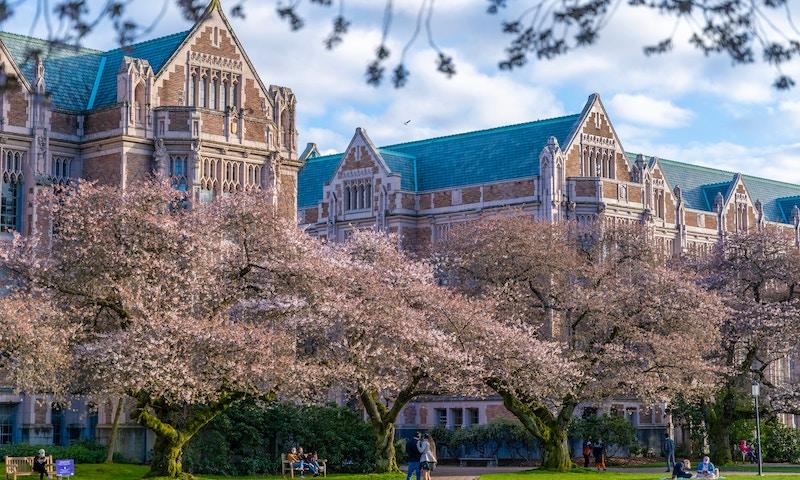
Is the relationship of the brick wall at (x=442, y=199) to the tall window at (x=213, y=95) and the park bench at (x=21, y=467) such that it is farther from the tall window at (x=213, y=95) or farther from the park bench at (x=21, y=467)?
the park bench at (x=21, y=467)

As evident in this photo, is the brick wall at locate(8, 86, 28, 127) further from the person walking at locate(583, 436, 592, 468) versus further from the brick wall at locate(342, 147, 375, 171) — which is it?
the brick wall at locate(342, 147, 375, 171)

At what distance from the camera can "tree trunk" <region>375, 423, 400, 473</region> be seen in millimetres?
49500

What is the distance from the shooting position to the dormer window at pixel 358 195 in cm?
8756

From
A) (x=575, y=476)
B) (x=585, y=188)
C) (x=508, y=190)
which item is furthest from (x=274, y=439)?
(x=585, y=188)

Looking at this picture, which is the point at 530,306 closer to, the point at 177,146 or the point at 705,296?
the point at 705,296

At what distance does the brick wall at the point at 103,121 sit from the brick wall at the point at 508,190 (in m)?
28.5

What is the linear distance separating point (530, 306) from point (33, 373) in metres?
21.2

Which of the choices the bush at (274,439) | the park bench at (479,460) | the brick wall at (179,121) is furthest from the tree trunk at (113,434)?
the park bench at (479,460)

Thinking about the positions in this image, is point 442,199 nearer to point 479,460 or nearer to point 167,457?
point 479,460

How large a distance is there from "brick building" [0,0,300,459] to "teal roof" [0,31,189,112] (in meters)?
0.06

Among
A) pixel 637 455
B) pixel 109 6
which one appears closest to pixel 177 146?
pixel 637 455

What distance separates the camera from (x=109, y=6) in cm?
1235

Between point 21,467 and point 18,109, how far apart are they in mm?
17692

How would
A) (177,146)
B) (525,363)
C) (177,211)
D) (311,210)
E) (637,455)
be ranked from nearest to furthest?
(177,211), (525,363), (177,146), (637,455), (311,210)
